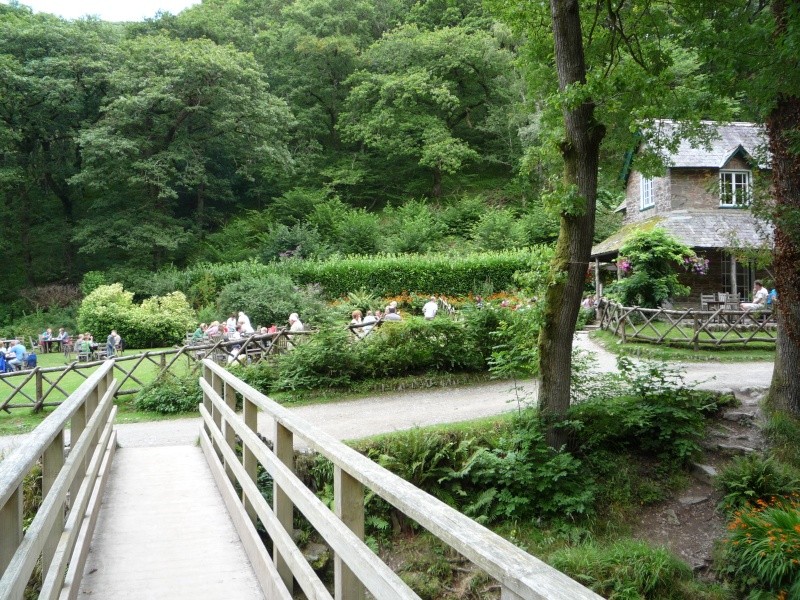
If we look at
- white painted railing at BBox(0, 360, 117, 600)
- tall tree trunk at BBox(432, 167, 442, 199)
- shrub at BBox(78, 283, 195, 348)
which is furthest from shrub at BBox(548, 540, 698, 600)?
tall tree trunk at BBox(432, 167, 442, 199)

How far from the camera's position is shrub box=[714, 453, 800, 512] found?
9.40 meters

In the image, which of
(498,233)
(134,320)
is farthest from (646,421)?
(498,233)

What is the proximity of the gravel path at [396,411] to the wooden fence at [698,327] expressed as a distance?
9.90 ft

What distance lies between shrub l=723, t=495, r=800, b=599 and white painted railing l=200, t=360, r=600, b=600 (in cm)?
603

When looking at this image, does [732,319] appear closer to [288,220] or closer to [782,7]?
[782,7]

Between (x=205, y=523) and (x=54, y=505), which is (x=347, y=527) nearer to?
(x=54, y=505)

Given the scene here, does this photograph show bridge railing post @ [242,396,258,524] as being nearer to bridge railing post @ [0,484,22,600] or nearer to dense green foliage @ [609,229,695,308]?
bridge railing post @ [0,484,22,600]

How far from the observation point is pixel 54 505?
3.11 m

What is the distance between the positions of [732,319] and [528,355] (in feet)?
36.6

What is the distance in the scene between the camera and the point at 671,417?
11.1 metres

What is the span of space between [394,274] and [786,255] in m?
23.3

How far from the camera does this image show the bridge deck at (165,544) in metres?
4.31

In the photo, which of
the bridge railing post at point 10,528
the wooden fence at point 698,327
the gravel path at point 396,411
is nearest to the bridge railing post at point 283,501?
the bridge railing post at point 10,528

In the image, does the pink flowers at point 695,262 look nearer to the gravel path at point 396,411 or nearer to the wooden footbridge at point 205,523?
the gravel path at point 396,411
